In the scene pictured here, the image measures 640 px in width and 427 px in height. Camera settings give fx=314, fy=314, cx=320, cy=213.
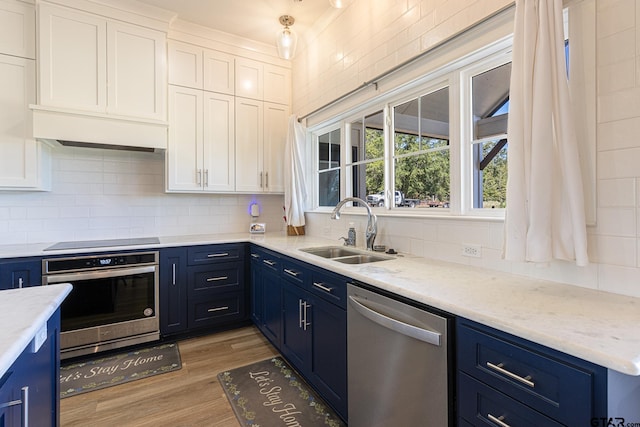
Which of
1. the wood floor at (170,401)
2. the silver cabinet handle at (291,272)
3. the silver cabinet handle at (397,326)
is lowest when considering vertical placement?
the wood floor at (170,401)

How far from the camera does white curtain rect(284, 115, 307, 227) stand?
329cm

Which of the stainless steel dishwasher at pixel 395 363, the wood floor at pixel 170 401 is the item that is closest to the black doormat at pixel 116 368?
the wood floor at pixel 170 401

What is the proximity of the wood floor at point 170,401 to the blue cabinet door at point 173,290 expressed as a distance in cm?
31

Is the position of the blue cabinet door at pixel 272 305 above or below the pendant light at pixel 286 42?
below

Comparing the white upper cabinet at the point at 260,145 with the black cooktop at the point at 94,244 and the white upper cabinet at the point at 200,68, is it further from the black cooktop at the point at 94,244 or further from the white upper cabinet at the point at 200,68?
the black cooktop at the point at 94,244

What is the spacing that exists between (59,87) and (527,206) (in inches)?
130

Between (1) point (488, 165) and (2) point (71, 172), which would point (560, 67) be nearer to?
(1) point (488, 165)

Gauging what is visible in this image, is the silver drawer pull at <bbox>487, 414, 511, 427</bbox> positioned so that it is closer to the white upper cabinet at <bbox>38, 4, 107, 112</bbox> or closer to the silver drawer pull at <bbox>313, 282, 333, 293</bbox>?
the silver drawer pull at <bbox>313, 282, 333, 293</bbox>

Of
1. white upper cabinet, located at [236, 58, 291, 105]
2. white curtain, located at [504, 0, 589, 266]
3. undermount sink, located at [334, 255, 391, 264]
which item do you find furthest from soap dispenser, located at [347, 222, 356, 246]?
white upper cabinet, located at [236, 58, 291, 105]

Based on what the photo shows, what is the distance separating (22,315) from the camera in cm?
95

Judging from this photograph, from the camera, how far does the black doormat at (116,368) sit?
84.3 inches

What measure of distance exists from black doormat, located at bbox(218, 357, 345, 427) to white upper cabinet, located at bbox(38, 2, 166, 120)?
2.31 m

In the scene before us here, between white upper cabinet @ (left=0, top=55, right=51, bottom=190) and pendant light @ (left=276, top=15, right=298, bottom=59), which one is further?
pendant light @ (left=276, top=15, right=298, bottom=59)

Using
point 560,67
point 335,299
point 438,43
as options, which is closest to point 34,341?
point 335,299
